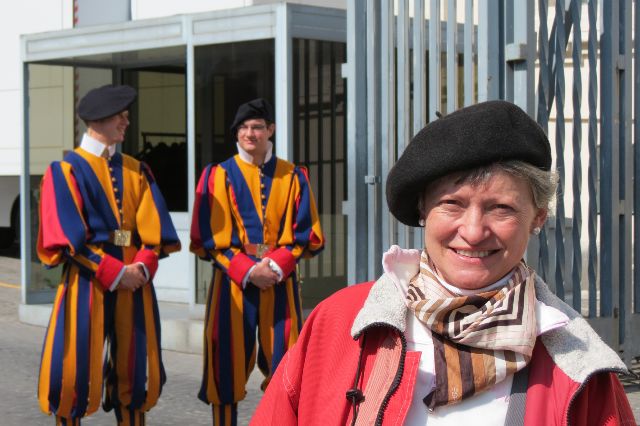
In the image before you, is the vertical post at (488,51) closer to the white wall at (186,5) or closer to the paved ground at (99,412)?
the paved ground at (99,412)

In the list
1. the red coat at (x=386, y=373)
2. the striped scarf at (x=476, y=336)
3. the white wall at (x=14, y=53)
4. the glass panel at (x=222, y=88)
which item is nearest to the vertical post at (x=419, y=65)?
the glass panel at (x=222, y=88)

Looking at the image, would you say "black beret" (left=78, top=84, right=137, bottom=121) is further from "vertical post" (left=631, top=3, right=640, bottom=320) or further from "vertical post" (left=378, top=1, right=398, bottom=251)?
"vertical post" (left=631, top=3, right=640, bottom=320)

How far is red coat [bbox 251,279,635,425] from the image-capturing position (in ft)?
7.00

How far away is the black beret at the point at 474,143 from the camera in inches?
86.9

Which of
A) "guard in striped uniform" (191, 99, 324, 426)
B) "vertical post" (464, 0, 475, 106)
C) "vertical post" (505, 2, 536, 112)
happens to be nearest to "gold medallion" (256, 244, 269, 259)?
"guard in striped uniform" (191, 99, 324, 426)

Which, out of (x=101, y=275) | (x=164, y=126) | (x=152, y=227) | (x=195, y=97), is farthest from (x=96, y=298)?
(x=164, y=126)

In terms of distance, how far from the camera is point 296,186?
6387 millimetres

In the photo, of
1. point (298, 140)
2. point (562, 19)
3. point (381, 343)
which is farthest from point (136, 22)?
point (381, 343)

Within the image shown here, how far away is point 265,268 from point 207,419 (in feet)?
3.76

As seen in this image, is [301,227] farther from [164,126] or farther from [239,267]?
[164,126]

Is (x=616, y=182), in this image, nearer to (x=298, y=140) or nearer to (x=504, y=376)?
(x=298, y=140)

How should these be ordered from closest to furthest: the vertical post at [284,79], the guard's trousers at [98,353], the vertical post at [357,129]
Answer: the guard's trousers at [98,353] → the vertical post at [357,129] → the vertical post at [284,79]

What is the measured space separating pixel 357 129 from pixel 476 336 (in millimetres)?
4378

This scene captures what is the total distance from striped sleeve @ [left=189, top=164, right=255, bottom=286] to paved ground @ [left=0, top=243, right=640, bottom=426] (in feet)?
3.34
